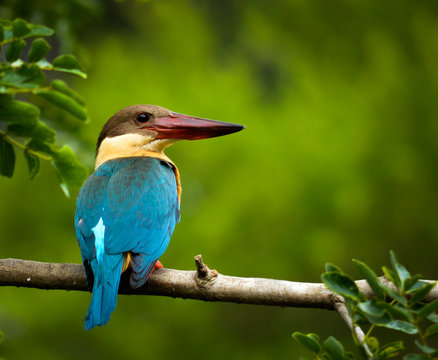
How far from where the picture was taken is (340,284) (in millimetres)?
1622

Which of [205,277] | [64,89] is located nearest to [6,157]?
[64,89]

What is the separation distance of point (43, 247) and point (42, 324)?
0.53 metres

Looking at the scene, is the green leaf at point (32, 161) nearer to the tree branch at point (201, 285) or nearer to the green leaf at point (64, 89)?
the green leaf at point (64, 89)

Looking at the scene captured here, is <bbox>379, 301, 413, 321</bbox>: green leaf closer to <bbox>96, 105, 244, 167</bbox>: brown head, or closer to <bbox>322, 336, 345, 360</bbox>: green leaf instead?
<bbox>322, 336, 345, 360</bbox>: green leaf

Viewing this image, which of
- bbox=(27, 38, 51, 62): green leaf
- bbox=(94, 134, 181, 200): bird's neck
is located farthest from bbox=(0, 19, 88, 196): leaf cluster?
bbox=(94, 134, 181, 200): bird's neck

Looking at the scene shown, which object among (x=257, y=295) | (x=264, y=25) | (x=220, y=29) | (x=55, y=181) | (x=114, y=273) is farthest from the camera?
(x=220, y=29)

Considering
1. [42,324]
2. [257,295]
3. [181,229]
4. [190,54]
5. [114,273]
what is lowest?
[42,324]

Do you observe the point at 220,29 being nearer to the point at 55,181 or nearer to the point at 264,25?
the point at 264,25

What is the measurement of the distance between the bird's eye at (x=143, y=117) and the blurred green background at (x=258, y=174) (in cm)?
33

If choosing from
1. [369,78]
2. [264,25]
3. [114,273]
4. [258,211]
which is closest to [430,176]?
[369,78]

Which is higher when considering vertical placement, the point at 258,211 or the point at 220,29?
the point at 220,29

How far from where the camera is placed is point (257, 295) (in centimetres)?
240

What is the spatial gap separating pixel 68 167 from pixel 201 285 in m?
0.73

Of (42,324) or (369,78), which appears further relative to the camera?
(369,78)
